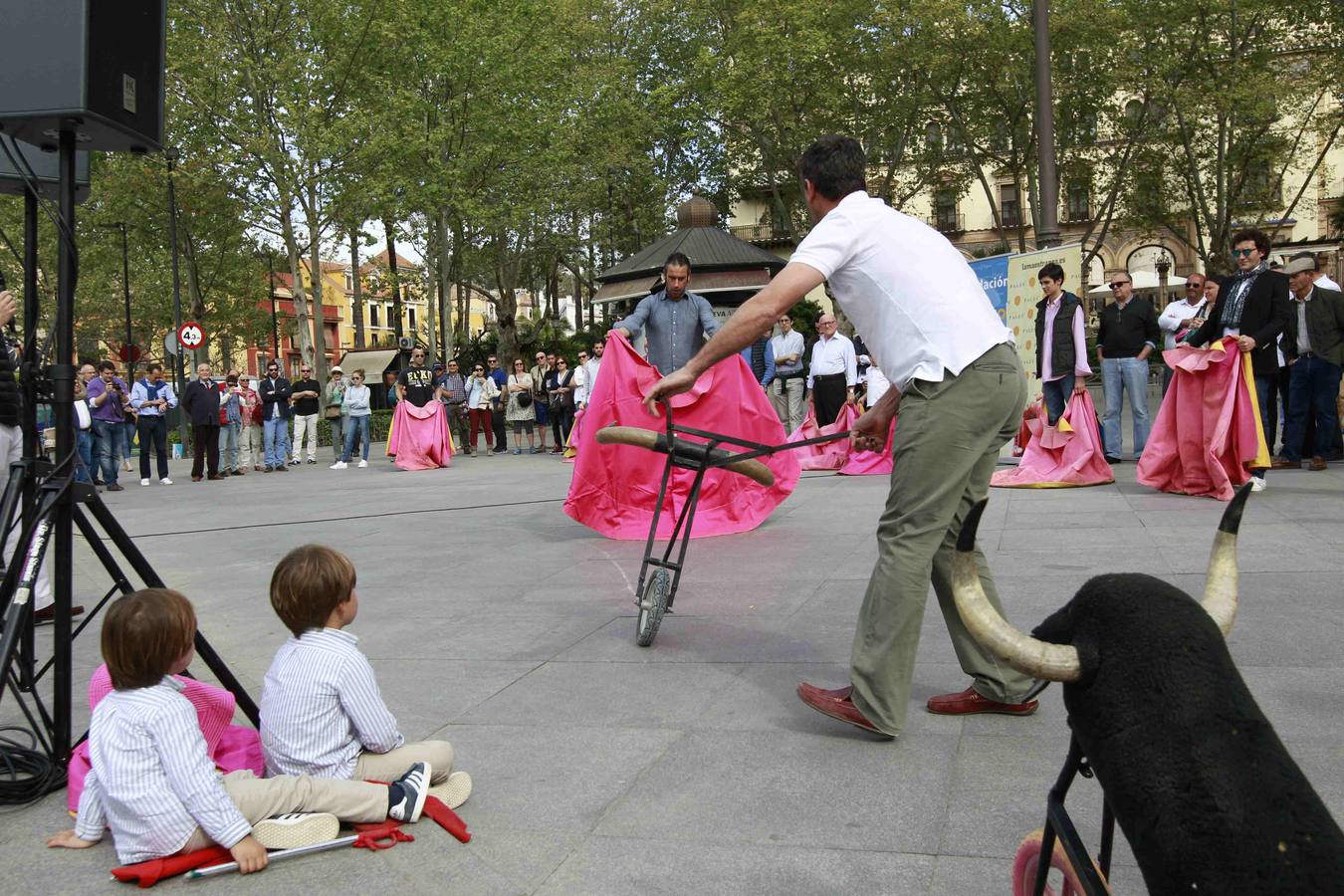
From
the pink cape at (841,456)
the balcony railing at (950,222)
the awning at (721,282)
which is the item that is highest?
the balcony railing at (950,222)

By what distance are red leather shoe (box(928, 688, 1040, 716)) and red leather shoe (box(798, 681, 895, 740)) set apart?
0.33 meters

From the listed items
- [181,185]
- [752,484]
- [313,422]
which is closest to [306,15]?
[181,185]

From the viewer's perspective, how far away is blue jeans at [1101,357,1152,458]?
1235cm

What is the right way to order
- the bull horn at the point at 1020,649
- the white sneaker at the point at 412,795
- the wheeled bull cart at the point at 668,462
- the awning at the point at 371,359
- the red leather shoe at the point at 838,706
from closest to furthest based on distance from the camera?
1. the bull horn at the point at 1020,649
2. the white sneaker at the point at 412,795
3. the red leather shoe at the point at 838,706
4. the wheeled bull cart at the point at 668,462
5. the awning at the point at 371,359

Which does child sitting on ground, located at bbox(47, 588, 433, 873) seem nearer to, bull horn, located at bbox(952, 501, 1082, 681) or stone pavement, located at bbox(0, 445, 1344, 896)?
stone pavement, located at bbox(0, 445, 1344, 896)

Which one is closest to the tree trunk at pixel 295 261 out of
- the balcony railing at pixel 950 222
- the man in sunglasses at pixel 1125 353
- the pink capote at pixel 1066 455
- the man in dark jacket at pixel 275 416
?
the man in dark jacket at pixel 275 416

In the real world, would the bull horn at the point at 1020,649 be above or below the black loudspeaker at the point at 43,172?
below

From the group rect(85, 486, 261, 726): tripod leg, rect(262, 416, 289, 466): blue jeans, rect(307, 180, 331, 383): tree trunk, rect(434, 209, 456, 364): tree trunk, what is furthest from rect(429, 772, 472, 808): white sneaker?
rect(434, 209, 456, 364): tree trunk

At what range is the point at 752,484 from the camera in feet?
30.2

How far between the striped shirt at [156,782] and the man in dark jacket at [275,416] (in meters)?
18.7

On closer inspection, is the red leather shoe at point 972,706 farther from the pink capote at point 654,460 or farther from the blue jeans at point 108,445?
the blue jeans at point 108,445

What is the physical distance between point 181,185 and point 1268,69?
110 ft

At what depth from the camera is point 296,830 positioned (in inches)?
126

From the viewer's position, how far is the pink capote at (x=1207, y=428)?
30.6ft
